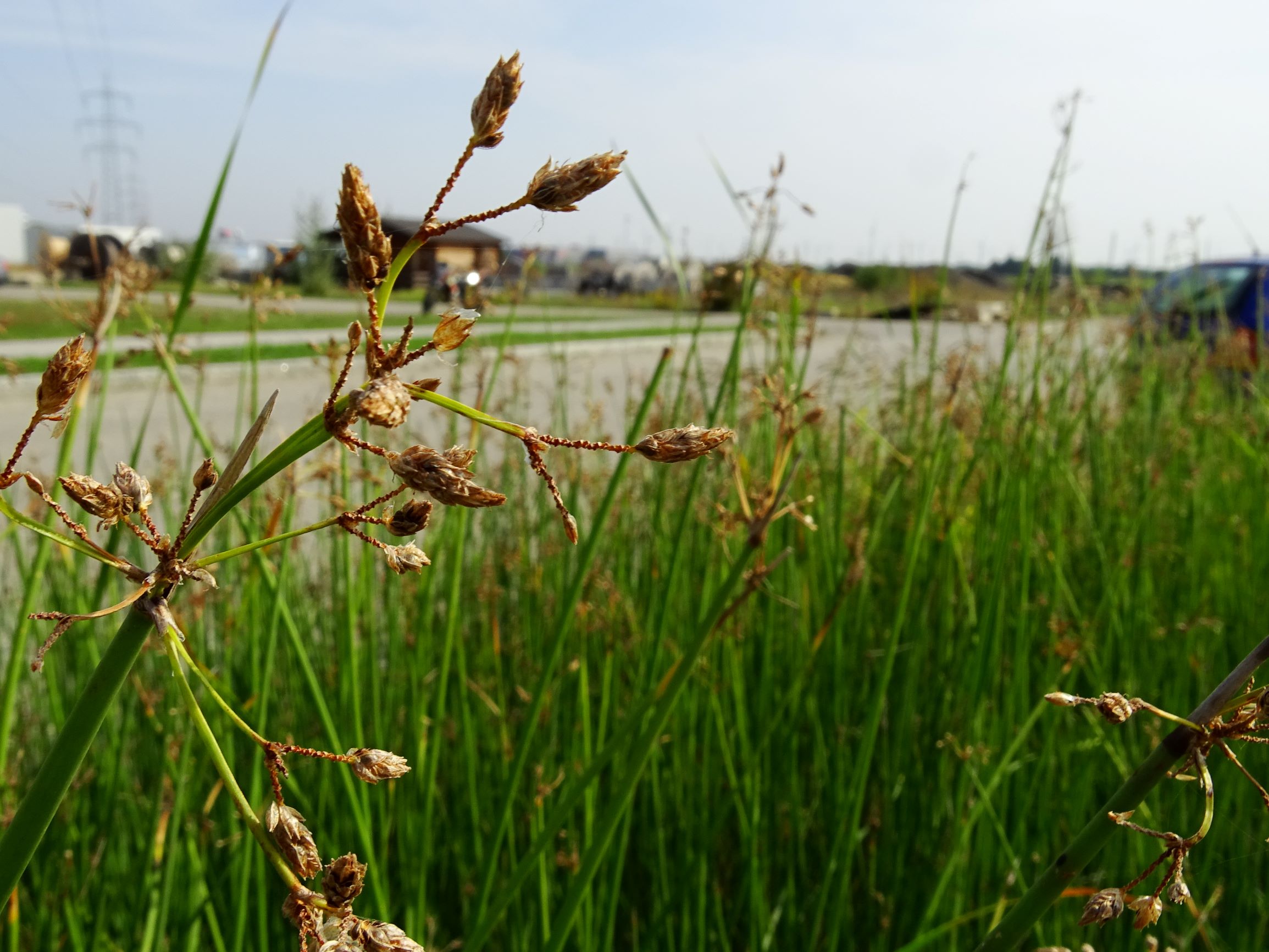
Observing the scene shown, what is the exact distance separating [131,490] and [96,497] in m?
0.02

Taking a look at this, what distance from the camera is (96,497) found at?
0.32 meters

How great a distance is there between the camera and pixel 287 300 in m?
1.41

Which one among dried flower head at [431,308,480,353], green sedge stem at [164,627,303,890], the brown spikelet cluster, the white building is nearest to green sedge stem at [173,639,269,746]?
green sedge stem at [164,627,303,890]

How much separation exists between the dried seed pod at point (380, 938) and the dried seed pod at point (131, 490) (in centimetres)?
15

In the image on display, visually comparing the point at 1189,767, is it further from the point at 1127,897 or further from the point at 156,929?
the point at 156,929

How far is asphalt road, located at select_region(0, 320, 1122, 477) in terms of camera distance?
228 cm

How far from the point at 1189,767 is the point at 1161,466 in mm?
1736

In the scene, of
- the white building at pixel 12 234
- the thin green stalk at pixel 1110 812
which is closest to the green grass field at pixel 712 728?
the thin green stalk at pixel 1110 812

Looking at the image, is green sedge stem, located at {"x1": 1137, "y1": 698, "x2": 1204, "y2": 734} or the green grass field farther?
the green grass field

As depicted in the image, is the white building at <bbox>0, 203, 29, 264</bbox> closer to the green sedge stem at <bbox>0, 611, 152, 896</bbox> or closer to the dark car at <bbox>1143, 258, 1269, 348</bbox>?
the dark car at <bbox>1143, 258, 1269, 348</bbox>

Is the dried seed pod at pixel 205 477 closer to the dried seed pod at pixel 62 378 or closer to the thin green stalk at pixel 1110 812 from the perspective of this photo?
the dried seed pod at pixel 62 378

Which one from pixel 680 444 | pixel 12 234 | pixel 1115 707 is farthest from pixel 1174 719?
pixel 12 234

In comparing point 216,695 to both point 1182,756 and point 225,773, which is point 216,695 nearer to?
point 225,773

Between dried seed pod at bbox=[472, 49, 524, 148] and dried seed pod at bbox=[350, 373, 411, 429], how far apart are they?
0.28 ft
